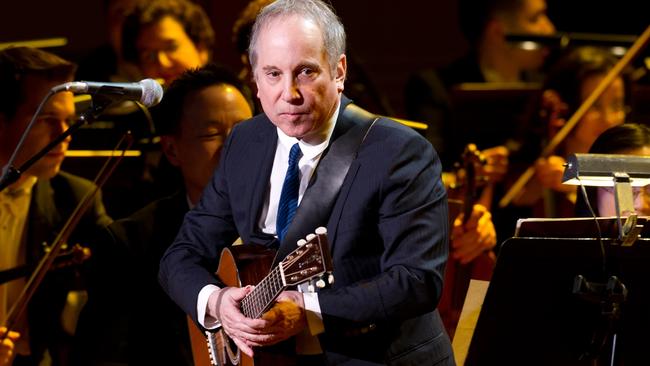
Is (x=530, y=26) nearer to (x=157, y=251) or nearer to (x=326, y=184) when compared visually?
(x=157, y=251)

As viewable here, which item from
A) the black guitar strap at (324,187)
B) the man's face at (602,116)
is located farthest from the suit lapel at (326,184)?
the man's face at (602,116)

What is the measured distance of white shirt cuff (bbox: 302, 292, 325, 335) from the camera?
3.09 m

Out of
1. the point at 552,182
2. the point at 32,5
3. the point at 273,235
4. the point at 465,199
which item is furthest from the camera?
the point at 32,5

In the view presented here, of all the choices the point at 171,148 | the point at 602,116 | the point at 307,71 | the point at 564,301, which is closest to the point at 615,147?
the point at 564,301

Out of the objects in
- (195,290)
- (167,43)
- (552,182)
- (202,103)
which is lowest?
(195,290)

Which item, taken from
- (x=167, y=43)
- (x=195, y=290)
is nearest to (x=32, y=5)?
(x=167, y=43)

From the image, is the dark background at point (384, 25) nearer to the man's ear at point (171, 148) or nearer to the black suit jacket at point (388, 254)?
the man's ear at point (171, 148)

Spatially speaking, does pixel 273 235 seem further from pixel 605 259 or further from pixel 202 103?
pixel 202 103

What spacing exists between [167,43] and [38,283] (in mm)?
1884

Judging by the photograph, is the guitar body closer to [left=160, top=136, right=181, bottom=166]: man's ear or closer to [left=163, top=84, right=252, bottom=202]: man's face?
[left=163, top=84, right=252, bottom=202]: man's face

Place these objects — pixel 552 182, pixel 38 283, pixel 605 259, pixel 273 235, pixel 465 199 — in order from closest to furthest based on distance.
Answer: pixel 605 259 → pixel 273 235 → pixel 38 283 → pixel 465 199 → pixel 552 182

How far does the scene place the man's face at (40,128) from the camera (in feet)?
15.3

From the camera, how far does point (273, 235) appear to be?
3346 millimetres

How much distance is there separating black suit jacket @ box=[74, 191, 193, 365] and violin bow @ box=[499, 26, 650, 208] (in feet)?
6.70
